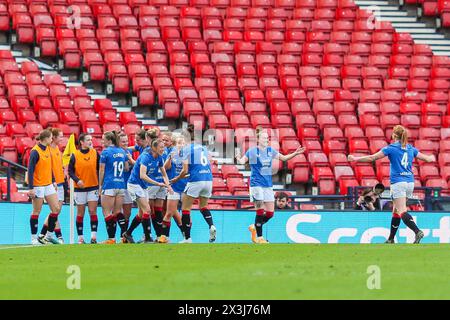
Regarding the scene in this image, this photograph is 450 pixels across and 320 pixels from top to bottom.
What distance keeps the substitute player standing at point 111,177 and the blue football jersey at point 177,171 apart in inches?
36.3

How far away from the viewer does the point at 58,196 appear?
21.4m

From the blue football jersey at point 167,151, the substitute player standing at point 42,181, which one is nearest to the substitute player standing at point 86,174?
the substitute player standing at point 42,181

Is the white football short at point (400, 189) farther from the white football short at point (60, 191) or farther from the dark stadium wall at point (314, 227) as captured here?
the white football short at point (60, 191)

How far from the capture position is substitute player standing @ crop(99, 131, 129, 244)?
67.1 ft

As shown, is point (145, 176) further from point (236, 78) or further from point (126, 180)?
point (236, 78)

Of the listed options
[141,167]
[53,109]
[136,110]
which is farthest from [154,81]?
[141,167]

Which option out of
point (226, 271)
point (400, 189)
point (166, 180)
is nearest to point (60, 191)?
point (166, 180)

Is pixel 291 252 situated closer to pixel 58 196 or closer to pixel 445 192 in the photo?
pixel 58 196

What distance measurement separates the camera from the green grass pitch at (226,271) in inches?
427

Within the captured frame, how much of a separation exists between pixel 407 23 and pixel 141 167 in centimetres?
1629

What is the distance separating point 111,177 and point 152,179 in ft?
2.33

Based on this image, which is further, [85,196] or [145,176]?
[85,196]

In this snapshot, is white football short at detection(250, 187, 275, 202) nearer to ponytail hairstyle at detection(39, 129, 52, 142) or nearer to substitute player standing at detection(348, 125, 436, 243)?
substitute player standing at detection(348, 125, 436, 243)

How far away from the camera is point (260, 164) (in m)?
20.2
